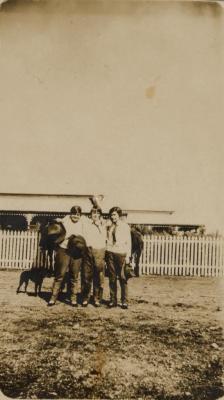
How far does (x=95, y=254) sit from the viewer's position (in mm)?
5004

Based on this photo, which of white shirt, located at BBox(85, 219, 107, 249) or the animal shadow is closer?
white shirt, located at BBox(85, 219, 107, 249)

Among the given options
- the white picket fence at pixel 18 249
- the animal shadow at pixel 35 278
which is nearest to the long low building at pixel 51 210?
the white picket fence at pixel 18 249

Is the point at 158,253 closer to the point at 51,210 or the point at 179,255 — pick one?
the point at 179,255

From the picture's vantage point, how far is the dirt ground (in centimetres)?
366

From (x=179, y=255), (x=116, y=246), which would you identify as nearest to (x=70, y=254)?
(x=116, y=246)

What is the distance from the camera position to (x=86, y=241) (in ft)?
16.4

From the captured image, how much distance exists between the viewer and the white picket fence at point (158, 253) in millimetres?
7711

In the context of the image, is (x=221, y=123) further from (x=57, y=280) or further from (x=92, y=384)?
(x=92, y=384)

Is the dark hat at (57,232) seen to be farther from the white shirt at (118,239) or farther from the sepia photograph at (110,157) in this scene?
the white shirt at (118,239)

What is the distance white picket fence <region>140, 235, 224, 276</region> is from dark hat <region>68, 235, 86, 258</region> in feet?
10.2

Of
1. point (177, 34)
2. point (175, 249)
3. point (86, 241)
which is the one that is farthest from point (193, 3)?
point (175, 249)

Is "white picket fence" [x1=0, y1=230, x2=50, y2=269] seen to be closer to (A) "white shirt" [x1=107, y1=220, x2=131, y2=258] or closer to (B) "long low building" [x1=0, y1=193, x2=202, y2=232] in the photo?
(B) "long low building" [x1=0, y1=193, x2=202, y2=232]

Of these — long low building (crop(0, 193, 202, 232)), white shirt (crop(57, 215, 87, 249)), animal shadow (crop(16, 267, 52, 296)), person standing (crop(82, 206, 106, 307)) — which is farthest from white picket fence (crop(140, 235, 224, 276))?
white shirt (crop(57, 215, 87, 249))

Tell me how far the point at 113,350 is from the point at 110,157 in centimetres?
242
